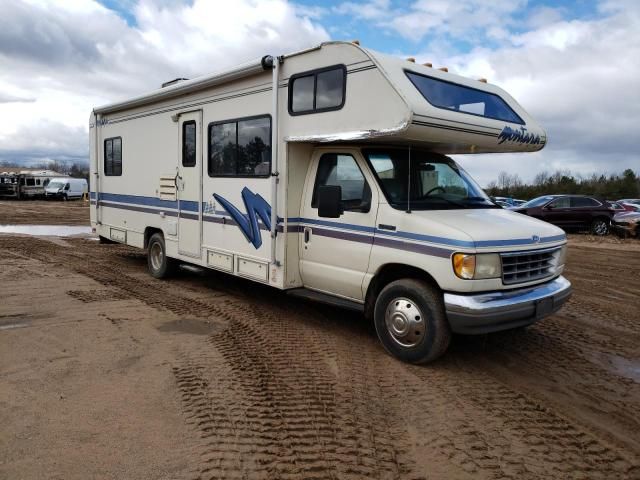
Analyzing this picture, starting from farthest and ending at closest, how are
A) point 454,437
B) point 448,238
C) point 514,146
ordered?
1. point 514,146
2. point 448,238
3. point 454,437

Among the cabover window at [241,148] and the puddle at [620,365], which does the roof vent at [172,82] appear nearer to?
the cabover window at [241,148]

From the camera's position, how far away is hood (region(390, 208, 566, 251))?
4770mm

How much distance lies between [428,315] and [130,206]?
672 centimetres

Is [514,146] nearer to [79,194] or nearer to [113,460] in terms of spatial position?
[113,460]

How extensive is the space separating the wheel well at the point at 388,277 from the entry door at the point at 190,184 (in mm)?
3218

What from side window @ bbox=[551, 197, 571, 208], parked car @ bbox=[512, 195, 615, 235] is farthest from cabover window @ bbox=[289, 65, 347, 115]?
side window @ bbox=[551, 197, 571, 208]

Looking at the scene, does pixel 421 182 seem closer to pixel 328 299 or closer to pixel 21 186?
pixel 328 299

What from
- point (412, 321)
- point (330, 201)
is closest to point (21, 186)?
point (330, 201)

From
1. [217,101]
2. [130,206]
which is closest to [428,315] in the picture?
[217,101]

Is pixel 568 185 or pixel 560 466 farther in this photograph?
pixel 568 185

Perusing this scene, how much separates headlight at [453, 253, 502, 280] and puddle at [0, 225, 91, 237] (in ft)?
47.8

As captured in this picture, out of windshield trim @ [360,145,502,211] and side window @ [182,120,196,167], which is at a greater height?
side window @ [182,120,196,167]

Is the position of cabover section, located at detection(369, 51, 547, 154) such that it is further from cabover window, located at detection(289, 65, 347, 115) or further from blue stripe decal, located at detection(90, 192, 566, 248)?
blue stripe decal, located at detection(90, 192, 566, 248)

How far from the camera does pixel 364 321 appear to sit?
6770 millimetres
